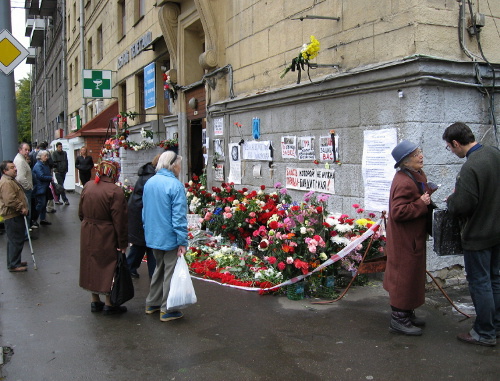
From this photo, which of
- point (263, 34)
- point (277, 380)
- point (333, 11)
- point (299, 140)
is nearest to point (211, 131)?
point (263, 34)

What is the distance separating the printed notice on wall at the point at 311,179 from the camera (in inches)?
287

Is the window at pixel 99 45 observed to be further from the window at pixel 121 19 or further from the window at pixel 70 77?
the window at pixel 70 77

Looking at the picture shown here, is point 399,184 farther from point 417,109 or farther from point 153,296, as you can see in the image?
point 153,296

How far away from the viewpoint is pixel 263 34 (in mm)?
9016

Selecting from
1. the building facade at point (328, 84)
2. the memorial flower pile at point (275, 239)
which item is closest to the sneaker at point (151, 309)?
the memorial flower pile at point (275, 239)

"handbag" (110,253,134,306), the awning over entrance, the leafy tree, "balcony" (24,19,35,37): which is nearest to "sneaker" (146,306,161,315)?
"handbag" (110,253,134,306)

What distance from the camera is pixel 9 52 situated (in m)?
7.41

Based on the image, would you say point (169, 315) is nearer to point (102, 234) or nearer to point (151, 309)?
point (151, 309)

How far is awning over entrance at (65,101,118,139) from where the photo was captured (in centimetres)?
2023

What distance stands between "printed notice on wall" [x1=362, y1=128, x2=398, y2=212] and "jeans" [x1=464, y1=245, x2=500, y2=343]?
1943 millimetres

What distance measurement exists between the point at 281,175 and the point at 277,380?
5.02 metres

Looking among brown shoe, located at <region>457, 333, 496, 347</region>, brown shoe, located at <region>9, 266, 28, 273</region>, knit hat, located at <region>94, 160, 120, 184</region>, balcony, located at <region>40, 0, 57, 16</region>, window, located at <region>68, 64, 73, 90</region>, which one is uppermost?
balcony, located at <region>40, 0, 57, 16</region>

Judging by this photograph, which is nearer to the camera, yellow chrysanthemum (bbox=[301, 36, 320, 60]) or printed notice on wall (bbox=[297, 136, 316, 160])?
yellow chrysanthemum (bbox=[301, 36, 320, 60])

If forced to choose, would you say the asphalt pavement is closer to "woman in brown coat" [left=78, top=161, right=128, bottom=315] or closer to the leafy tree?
"woman in brown coat" [left=78, top=161, right=128, bottom=315]
